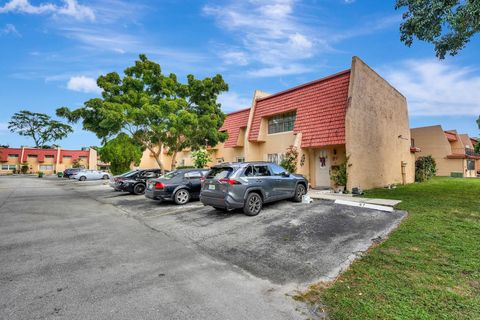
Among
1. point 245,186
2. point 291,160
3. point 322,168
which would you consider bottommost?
point 245,186

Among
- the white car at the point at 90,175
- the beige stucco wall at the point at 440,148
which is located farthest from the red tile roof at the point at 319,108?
the white car at the point at 90,175

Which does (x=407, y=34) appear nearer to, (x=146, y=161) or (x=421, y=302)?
(x=421, y=302)

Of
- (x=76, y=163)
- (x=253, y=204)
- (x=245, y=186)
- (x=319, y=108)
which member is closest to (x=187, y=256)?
(x=245, y=186)

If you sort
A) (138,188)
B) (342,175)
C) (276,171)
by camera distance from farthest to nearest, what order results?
(138,188) < (342,175) < (276,171)

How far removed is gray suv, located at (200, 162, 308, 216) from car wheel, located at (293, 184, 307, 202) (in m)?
0.64

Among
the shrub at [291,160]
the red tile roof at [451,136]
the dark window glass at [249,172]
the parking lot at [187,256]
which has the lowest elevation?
the parking lot at [187,256]

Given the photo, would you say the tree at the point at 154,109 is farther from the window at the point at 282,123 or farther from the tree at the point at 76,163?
the tree at the point at 76,163

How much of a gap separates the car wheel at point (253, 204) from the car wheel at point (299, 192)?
2.14 m

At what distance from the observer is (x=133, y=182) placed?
1531 cm

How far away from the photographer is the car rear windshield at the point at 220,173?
824cm

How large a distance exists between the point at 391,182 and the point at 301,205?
10.7 m

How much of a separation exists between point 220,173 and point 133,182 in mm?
9124

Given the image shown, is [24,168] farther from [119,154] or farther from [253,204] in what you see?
[253,204]

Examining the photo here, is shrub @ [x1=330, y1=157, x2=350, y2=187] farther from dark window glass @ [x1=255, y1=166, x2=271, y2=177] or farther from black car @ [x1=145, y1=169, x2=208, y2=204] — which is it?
black car @ [x1=145, y1=169, x2=208, y2=204]
